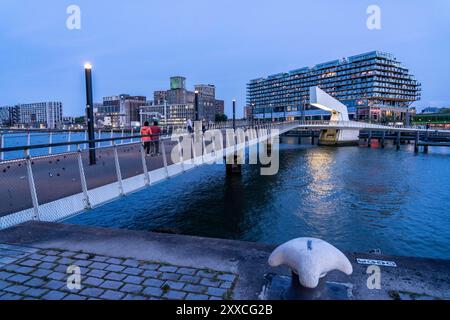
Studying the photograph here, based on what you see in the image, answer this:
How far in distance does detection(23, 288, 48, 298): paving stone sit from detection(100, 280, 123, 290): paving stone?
2.12 ft

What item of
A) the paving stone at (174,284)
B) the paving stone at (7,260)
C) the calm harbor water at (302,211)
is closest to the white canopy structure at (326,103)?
the calm harbor water at (302,211)

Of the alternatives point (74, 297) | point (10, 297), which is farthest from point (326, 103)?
point (10, 297)

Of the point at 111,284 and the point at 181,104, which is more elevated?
the point at 181,104

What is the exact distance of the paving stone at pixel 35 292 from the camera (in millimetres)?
3557

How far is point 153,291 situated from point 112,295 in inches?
18.1

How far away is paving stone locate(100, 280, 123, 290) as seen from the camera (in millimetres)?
3734

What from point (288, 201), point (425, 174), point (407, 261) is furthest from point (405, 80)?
point (407, 261)

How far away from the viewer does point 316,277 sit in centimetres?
321

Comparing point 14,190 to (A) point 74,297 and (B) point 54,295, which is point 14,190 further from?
(A) point 74,297

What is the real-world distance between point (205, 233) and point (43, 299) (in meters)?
10.7

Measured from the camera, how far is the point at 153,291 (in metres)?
3.63
